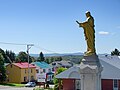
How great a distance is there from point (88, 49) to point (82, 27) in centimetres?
141

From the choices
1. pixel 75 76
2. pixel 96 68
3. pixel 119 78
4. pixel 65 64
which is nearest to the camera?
pixel 96 68

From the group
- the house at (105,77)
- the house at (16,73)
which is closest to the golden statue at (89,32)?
the house at (105,77)

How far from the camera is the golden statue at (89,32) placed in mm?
18750

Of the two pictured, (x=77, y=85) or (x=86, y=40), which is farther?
(x=77, y=85)

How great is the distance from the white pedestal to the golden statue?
438 mm

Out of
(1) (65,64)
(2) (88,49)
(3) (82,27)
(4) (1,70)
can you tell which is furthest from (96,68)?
(1) (65,64)

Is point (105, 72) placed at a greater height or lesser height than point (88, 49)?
lesser

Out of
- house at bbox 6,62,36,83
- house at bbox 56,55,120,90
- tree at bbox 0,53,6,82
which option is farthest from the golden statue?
house at bbox 6,62,36,83

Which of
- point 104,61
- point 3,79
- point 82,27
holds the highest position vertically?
point 82,27

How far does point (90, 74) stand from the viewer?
18344 mm

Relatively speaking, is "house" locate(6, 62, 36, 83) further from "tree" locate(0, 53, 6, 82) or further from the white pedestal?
the white pedestal

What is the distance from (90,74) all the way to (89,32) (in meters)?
2.58

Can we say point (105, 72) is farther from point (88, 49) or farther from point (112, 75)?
point (88, 49)

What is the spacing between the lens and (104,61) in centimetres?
3231
